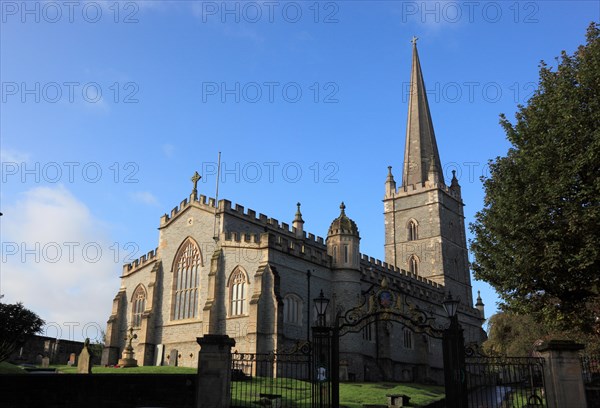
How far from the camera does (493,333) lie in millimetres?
46469

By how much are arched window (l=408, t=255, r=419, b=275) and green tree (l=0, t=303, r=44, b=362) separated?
142 feet

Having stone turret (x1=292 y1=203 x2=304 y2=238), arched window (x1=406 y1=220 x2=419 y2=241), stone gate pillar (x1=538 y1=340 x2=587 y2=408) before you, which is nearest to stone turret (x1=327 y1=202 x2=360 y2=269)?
stone turret (x1=292 y1=203 x2=304 y2=238)

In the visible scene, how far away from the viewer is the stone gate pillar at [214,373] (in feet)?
49.4

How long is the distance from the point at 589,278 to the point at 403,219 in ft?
159

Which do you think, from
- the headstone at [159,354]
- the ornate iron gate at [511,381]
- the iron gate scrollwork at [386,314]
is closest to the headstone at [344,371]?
the iron gate scrollwork at [386,314]

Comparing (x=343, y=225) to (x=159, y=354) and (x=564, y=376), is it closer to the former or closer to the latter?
(x=159, y=354)

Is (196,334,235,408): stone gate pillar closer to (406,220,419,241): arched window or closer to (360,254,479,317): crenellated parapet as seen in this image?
(360,254,479,317): crenellated parapet

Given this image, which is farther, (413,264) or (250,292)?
(413,264)

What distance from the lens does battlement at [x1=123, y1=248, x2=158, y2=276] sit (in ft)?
147

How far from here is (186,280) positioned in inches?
1633

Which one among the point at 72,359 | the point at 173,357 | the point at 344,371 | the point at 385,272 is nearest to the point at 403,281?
the point at 385,272

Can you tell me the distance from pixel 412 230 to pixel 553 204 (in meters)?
47.7

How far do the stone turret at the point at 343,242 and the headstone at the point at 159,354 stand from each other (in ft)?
45.9

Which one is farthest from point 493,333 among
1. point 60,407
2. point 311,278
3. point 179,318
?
point 60,407
